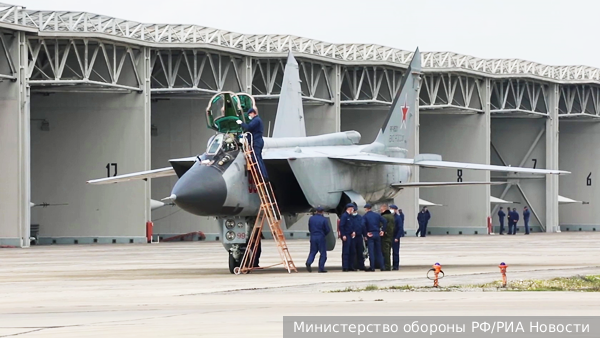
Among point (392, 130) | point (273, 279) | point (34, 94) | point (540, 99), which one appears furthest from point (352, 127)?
point (273, 279)

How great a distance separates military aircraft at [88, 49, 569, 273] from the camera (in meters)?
21.4

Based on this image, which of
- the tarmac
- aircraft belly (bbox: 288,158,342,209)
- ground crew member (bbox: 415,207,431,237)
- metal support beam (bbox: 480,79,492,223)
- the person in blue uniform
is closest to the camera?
the tarmac

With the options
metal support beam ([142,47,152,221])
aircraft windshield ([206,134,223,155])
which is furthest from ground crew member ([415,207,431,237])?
aircraft windshield ([206,134,223,155])

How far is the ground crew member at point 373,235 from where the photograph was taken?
22.3 meters

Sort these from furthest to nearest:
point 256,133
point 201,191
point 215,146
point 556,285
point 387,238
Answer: point 387,238 → point 256,133 → point 215,146 → point 201,191 → point 556,285

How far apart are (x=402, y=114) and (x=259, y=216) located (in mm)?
7502

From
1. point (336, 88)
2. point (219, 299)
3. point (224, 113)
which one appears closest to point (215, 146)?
point (224, 113)

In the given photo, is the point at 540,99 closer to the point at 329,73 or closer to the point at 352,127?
the point at 352,127

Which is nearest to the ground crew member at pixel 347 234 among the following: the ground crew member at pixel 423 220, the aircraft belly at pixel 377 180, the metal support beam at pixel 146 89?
the aircraft belly at pixel 377 180

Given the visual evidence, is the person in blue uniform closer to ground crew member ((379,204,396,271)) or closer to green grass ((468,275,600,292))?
ground crew member ((379,204,396,271))

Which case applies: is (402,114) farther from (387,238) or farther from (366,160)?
(387,238)

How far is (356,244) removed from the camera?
22688 mm

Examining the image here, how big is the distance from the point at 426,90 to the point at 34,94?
73.6 feet

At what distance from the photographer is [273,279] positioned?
19422mm
